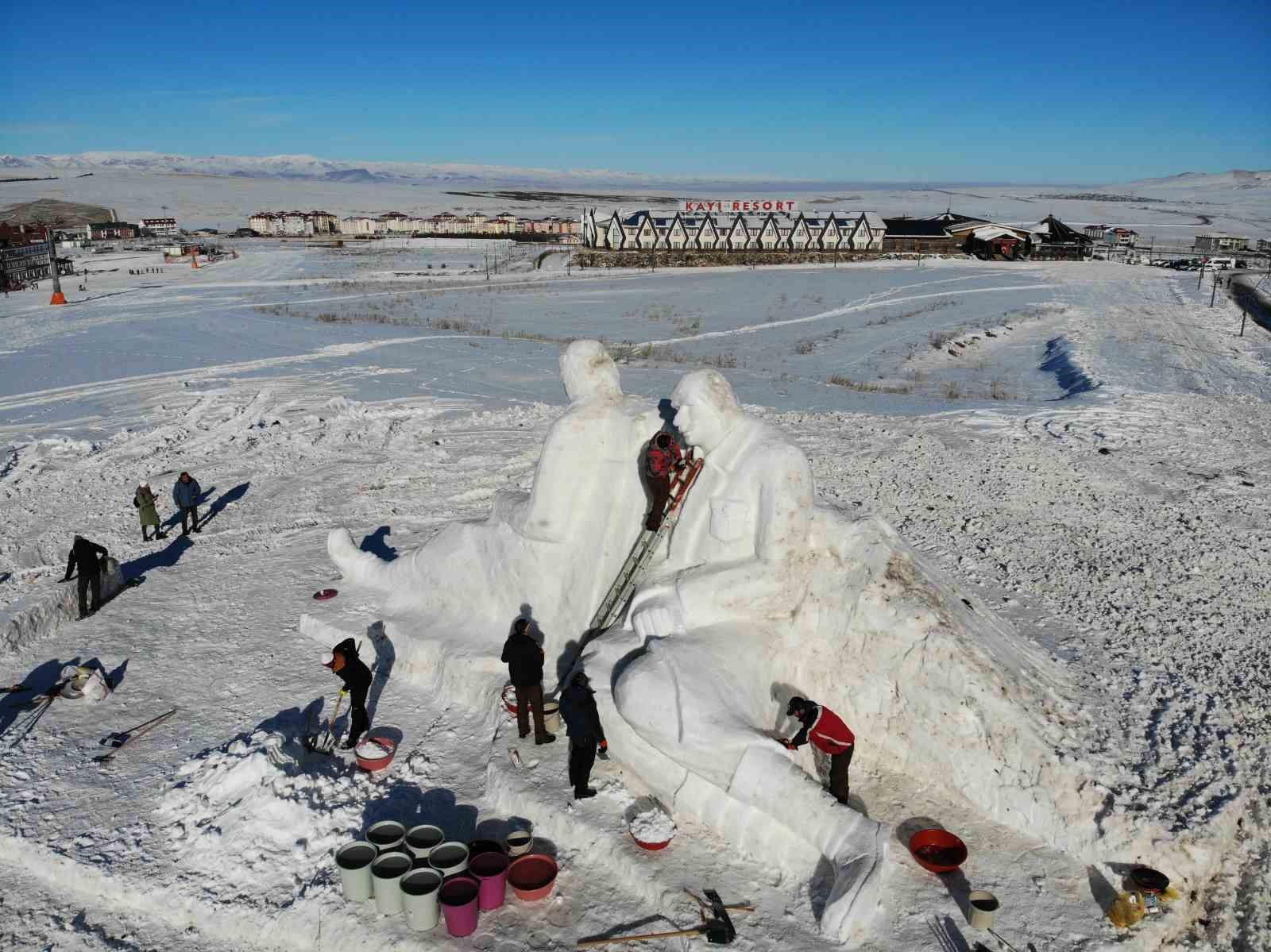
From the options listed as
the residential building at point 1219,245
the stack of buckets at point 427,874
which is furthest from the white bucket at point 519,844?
the residential building at point 1219,245

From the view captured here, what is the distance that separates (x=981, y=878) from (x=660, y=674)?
2.35 meters

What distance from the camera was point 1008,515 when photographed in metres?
11.5

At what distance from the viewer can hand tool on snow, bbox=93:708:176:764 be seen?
23.2 feet

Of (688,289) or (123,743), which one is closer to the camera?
(123,743)

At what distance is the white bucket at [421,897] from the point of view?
5070 mm

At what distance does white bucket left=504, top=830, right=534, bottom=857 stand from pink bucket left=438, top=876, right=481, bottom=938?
0.44 m

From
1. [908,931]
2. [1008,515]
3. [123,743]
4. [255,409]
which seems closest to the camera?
[908,931]

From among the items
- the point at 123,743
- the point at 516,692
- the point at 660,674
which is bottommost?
the point at 123,743

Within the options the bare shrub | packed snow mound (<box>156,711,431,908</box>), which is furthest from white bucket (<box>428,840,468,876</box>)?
the bare shrub

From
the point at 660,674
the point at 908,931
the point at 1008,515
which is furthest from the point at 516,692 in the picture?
the point at 1008,515

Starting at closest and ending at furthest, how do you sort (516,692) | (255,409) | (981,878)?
1. (981,878)
2. (516,692)
3. (255,409)

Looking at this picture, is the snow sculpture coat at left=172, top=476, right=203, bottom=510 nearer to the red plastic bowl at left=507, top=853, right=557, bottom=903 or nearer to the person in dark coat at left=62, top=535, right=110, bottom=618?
the person in dark coat at left=62, top=535, right=110, bottom=618

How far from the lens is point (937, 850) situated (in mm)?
5477

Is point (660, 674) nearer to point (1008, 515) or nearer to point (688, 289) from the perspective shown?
point (1008, 515)
